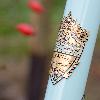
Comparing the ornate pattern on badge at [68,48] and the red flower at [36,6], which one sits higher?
the red flower at [36,6]

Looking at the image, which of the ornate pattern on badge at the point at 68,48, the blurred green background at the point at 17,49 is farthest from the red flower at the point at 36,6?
the ornate pattern on badge at the point at 68,48

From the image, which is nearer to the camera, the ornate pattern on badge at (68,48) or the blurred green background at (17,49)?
the ornate pattern on badge at (68,48)

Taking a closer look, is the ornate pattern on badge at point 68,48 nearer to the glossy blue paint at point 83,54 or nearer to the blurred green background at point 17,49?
the glossy blue paint at point 83,54

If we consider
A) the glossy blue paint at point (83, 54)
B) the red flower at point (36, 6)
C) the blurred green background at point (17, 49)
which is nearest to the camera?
the glossy blue paint at point (83, 54)

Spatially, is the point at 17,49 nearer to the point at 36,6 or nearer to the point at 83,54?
the point at 36,6

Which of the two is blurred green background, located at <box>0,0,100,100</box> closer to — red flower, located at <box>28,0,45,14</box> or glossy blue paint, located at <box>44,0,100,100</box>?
red flower, located at <box>28,0,45,14</box>

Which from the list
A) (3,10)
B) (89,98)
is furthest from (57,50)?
(89,98)

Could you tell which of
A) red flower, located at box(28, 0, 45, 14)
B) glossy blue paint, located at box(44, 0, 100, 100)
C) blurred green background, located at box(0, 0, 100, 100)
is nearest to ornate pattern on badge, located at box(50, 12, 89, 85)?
glossy blue paint, located at box(44, 0, 100, 100)
